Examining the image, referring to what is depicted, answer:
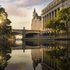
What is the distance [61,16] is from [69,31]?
25.7 metres

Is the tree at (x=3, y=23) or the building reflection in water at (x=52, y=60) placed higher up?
the tree at (x=3, y=23)

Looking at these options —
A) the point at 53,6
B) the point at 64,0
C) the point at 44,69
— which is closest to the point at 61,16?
the point at 64,0

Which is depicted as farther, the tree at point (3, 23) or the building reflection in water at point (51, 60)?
the tree at point (3, 23)

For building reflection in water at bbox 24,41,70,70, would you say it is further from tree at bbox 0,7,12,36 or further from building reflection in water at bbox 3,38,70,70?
tree at bbox 0,7,12,36

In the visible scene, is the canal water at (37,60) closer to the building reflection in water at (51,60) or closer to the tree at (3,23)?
the building reflection in water at (51,60)

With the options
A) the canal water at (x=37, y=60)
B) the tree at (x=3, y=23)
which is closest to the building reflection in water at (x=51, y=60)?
the canal water at (x=37, y=60)

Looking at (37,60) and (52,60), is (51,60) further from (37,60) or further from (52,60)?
(37,60)

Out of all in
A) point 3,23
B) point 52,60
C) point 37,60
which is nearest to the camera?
point 52,60

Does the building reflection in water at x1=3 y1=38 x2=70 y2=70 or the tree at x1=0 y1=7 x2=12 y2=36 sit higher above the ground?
the tree at x1=0 y1=7 x2=12 y2=36

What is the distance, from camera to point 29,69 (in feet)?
69.3

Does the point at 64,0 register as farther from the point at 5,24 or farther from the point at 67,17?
the point at 5,24

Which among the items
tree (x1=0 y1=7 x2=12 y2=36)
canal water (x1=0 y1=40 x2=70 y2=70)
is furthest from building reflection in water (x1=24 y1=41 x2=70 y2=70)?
tree (x1=0 y1=7 x2=12 y2=36)

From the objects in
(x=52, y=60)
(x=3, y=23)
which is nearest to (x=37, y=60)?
(x=52, y=60)

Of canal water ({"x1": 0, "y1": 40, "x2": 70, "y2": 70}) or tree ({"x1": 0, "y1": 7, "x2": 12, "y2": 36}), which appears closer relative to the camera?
canal water ({"x1": 0, "y1": 40, "x2": 70, "y2": 70})
